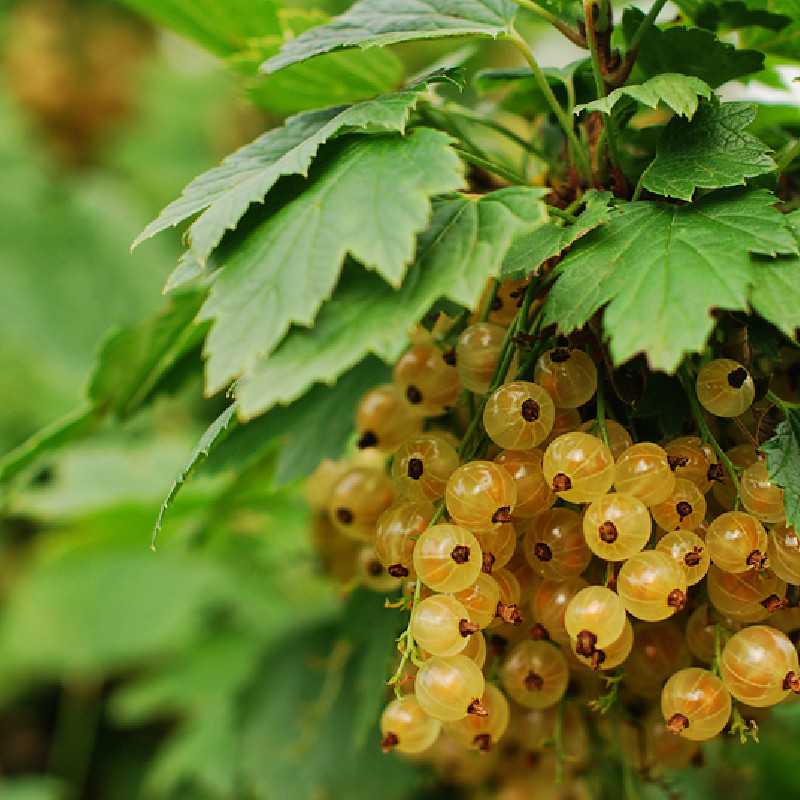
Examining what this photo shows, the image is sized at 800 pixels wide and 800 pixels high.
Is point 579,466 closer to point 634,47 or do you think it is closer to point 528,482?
point 528,482

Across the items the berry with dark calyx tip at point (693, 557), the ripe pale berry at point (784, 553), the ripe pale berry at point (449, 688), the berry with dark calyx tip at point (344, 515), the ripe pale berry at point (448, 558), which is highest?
the ripe pale berry at point (448, 558)

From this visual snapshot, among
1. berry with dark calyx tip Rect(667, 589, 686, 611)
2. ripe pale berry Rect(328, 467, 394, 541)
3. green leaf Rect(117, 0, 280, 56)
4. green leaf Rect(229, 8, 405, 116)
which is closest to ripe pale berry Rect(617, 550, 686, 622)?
berry with dark calyx tip Rect(667, 589, 686, 611)

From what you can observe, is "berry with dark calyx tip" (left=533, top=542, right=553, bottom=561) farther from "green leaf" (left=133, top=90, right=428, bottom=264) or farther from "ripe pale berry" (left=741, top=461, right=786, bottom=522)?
"green leaf" (left=133, top=90, right=428, bottom=264)

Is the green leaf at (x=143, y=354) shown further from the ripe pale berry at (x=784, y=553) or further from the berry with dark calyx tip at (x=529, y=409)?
the ripe pale berry at (x=784, y=553)

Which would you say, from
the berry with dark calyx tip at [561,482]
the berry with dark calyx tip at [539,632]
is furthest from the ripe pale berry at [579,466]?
the berry with dark calyx tip at [539,632]

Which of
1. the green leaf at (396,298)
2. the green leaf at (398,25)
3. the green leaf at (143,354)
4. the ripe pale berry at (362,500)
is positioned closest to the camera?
the green leaf at (396,298)

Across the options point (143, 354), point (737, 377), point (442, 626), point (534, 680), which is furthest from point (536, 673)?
point (143, 354)
